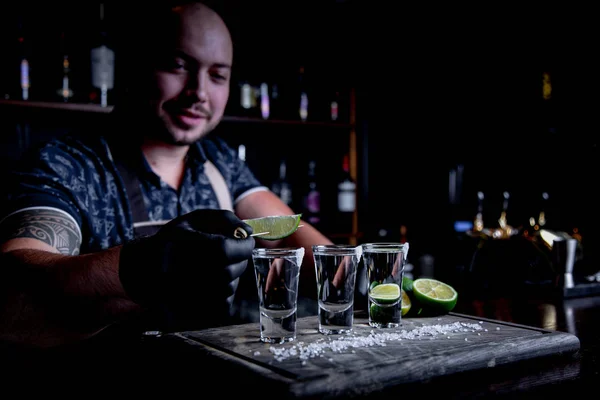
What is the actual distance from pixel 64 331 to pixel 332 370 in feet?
2.61

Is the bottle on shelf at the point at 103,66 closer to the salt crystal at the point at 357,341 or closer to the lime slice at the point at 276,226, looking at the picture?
the lime slice at the point at 276,226

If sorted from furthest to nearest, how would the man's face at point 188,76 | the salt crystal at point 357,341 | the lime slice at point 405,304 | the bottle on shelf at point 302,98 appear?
the bottle on shelf at point 302,98
the man's face at point 188,76
the lime slice at point 405,304
the salt crystal at point 357,341

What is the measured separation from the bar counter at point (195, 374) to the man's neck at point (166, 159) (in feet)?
3.21

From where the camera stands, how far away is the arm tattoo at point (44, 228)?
1.46 meters

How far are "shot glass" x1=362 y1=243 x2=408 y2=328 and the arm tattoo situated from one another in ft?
2.97

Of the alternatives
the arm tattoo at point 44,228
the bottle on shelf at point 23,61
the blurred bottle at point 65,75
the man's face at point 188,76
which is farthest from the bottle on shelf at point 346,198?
the arm tattoo at point 44,228

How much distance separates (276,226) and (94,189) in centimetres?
94

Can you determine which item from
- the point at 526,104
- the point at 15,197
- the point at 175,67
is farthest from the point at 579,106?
the point at 15,197

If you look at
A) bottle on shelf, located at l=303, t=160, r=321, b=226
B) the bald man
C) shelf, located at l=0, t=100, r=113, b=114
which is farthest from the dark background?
the bald man

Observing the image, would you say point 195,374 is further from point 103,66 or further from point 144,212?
point 103,66

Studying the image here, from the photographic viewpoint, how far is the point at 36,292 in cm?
131

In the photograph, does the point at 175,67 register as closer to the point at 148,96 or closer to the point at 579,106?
the point at 148,96

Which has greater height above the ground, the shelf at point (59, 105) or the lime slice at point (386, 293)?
the shelf at point (59, 105)

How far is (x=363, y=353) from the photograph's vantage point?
2.90ft
